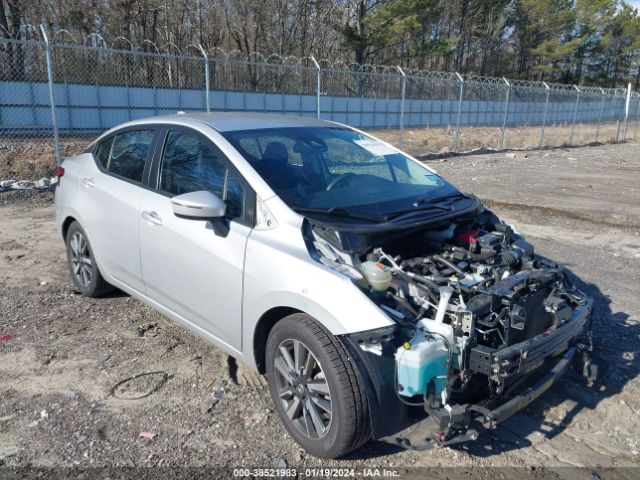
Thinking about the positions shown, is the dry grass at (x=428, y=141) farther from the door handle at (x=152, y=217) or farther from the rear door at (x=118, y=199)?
the door handle at (x=152, y=217)

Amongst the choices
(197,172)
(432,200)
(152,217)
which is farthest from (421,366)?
(152,217)

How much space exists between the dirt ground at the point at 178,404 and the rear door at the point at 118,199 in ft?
1.88

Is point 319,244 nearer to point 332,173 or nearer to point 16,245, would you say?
point 332,173

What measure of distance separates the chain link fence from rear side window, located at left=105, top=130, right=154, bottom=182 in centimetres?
637

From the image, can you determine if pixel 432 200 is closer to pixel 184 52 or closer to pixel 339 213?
pixel 339 213

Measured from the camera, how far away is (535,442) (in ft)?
10.2

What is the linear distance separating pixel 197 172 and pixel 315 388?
1.71 m

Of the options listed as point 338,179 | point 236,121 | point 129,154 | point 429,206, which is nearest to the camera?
point 429,206

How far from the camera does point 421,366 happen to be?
2.53 meters

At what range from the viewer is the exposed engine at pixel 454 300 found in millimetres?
2613

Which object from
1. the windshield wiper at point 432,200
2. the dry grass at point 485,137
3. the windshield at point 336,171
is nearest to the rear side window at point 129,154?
the windshield at point 336,171

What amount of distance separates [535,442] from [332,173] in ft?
6.95

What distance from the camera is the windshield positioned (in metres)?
3.42

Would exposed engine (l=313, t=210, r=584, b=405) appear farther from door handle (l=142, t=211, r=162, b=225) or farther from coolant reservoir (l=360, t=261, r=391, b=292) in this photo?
door handle (l=142, t=211, r=162, b=225)
